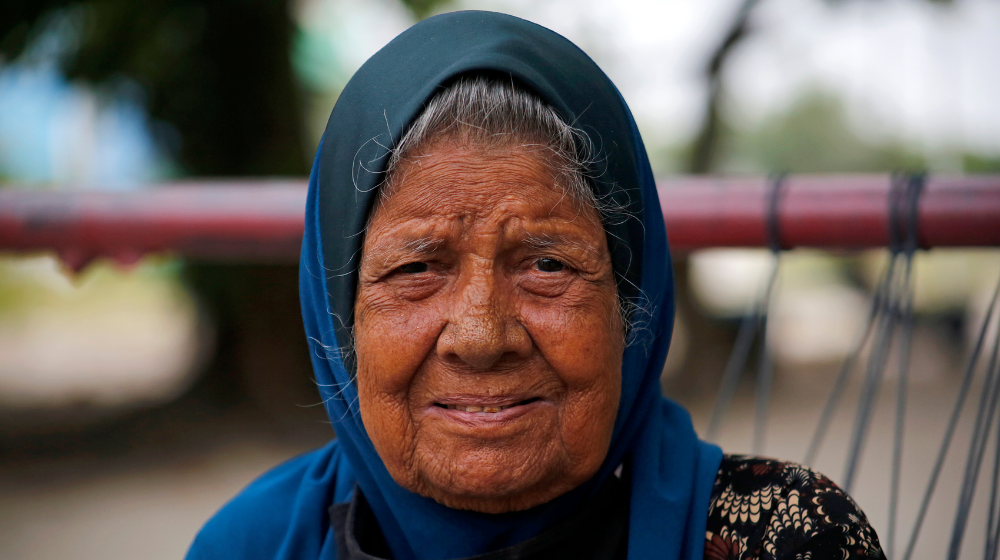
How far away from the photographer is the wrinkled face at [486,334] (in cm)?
149

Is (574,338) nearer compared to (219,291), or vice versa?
(574,338)

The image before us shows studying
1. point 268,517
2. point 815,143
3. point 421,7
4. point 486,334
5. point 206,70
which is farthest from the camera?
point 815,143

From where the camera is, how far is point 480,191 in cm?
149

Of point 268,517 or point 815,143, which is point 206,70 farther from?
point 815,143

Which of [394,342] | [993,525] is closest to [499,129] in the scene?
[394,342]

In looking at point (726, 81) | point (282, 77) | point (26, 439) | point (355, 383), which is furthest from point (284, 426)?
point (355, 383)

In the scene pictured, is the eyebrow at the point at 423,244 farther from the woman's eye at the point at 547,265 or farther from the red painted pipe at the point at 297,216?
the red painted pipe at the point at 297,216

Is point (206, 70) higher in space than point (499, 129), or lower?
higher

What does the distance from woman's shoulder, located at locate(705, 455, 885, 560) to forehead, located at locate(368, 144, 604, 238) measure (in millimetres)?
672

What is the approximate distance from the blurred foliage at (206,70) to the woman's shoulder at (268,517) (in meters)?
7.33

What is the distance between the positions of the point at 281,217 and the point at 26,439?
886cm

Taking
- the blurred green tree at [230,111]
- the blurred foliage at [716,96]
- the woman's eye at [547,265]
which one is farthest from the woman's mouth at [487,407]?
the blurred foliage at [716,96]

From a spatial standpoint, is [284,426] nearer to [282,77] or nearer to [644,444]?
[282,77]

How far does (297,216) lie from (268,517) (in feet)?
2.79
